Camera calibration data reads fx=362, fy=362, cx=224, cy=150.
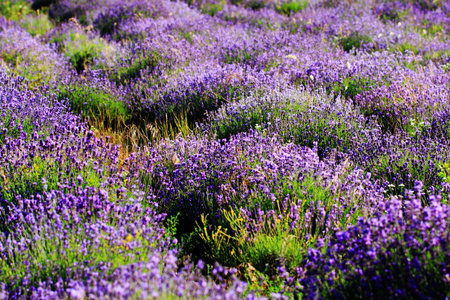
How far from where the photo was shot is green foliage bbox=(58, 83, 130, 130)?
169 inches

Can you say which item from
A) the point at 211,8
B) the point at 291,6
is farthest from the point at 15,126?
the point at 291,6

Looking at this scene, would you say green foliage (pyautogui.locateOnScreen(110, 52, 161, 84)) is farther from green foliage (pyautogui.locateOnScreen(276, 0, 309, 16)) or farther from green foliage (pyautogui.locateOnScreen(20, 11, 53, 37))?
green foliage (pyautogui.locateOnScreen(276, 0, 309, 16))

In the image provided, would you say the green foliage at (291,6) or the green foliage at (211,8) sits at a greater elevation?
the green foliage at (291,6)

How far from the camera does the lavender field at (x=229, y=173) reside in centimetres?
171

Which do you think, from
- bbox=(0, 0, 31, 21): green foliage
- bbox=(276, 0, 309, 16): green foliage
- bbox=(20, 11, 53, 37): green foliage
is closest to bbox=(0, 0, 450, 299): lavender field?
bbox=(20, 11, 53, 37): green foliage

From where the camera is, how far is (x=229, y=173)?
8.96 ft

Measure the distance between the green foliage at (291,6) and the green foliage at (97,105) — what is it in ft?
19.2

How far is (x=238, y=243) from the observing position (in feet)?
7.74

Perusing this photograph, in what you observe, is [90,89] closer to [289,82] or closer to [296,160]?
[289,82]

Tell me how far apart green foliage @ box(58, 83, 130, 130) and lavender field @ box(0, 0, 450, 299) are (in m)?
0.03

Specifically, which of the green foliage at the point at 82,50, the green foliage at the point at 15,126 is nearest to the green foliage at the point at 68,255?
the green foliage at the point at 15,126

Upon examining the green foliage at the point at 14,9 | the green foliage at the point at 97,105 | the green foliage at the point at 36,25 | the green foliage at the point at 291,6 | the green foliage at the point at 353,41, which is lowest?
the green foliage at the point at 97,105

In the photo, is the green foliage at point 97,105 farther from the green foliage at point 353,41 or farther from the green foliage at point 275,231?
the green foliage at point 353,41

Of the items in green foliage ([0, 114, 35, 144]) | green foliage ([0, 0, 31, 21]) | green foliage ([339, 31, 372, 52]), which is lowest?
green foliage ([0, 114, 35, 144])
